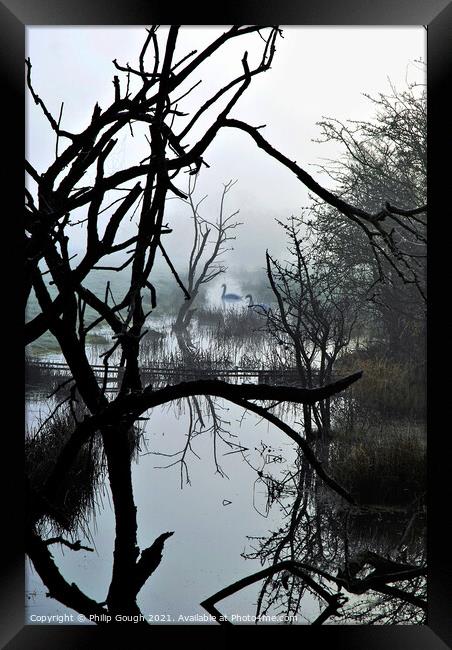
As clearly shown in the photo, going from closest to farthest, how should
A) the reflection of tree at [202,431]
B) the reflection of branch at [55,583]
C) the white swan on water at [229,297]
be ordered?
the reflection of branch at [55,583], the reflection of tree at [202,431], the white swan on water at [229,297]

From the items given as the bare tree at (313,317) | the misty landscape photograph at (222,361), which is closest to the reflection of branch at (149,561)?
the misty landscape photograph at (222,361)

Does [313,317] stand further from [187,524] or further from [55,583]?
[55,583]

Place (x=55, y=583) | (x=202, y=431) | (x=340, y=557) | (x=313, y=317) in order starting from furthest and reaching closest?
(x=313, y=317) < (x=202, y=431) < (x=340, y=557) < (x=55, y=583)

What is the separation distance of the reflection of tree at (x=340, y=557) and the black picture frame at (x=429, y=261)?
17cm

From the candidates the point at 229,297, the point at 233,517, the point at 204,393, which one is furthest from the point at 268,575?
the point at 229,297

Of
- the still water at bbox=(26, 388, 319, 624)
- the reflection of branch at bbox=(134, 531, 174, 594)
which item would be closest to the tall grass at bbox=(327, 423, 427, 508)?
the still water at bbox=(26, 388, 319, 624)

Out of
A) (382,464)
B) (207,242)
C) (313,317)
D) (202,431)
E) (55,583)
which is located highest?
(207,242)

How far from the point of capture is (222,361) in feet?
7.14

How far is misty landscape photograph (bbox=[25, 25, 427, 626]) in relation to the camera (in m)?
1.67

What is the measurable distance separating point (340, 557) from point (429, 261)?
32.3 inches

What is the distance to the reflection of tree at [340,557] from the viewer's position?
1782 millimetres

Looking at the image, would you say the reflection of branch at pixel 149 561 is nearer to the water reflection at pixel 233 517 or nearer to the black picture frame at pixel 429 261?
the water reflection at pixel 233 517
